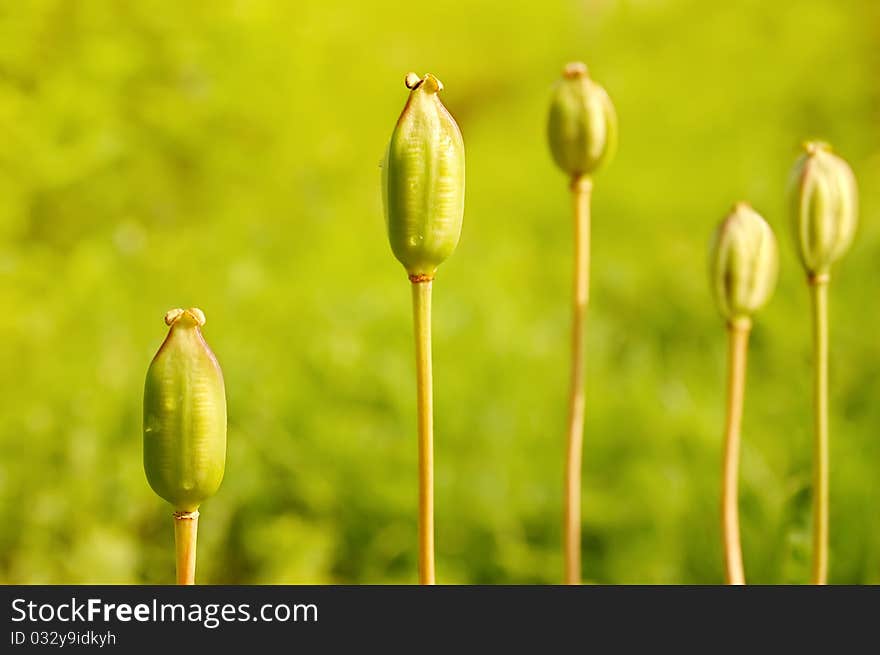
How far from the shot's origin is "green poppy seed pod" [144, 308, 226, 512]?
218mm

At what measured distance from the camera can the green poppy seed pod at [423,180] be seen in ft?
0.73

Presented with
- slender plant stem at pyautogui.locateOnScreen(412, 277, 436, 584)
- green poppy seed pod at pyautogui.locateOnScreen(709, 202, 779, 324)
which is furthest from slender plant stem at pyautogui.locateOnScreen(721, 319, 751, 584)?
slender plant stem at pyautogui.locateOnScreen(412, 277, 436, 584)

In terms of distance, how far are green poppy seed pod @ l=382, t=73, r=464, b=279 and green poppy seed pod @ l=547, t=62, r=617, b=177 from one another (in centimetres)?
14

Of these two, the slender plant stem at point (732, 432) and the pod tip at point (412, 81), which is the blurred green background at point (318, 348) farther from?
the pod tip at point (412, 81)

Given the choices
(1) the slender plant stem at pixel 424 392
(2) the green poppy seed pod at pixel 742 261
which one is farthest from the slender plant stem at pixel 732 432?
(1) the slender plant stem at pixel 424 392

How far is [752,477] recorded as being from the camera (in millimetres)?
696

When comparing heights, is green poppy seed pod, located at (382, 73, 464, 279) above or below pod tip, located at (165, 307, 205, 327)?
above

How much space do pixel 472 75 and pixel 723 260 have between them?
162cm

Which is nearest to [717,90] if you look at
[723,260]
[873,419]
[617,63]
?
[617,63]

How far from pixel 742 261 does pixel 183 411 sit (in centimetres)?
20

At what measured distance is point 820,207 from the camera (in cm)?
32

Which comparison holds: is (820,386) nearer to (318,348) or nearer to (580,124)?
(580,124)

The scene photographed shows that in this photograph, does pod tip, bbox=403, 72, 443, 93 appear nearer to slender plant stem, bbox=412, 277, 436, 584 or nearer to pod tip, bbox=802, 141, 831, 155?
slender plant stem, bbox=412, 277, 436, 584
